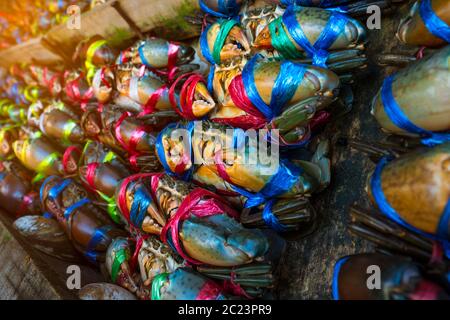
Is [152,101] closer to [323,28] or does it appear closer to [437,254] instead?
[323,28]

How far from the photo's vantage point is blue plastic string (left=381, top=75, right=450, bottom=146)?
1.72m

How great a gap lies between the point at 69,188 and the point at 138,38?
1.63m

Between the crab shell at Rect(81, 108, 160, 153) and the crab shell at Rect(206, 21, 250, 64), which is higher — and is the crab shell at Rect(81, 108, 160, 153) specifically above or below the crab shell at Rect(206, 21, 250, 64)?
below

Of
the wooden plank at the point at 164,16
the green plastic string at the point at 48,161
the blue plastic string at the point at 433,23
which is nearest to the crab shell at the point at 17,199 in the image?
the green plastic string at the point at 48,161

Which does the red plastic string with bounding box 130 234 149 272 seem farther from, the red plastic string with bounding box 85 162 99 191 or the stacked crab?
the stacked crab

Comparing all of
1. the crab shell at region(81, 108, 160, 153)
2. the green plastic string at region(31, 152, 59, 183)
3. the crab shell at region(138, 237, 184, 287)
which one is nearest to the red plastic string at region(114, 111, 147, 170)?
the crab shell at region(81, 108, 160, 153)

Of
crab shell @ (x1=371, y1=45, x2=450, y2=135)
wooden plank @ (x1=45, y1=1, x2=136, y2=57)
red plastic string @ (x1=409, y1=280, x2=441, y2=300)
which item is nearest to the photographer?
red plastic string @ (x1=409, y1=280, x2=441, y2=300)

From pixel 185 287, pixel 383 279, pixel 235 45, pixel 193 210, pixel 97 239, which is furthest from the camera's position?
pixel 97 239

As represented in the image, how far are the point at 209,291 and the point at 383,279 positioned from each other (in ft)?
2.81

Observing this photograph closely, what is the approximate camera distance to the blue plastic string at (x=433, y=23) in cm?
177

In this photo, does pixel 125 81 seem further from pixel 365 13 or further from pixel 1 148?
pixel 365 13

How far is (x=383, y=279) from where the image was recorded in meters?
1.49

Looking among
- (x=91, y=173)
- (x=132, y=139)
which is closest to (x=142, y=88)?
(x=132, y=139)

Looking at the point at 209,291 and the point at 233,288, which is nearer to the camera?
the point at 209,291
